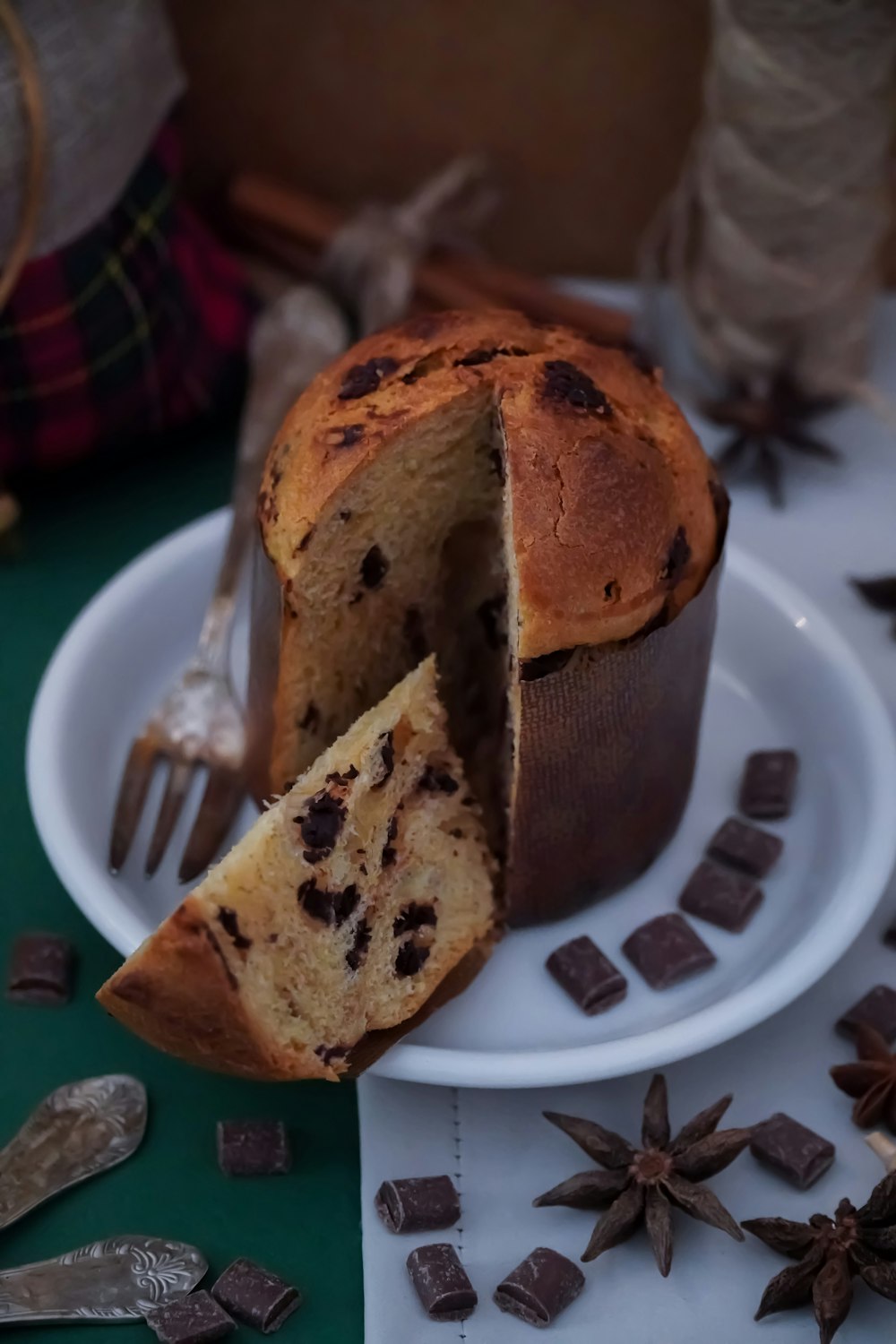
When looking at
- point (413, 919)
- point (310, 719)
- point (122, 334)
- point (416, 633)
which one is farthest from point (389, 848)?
point (122, 334)

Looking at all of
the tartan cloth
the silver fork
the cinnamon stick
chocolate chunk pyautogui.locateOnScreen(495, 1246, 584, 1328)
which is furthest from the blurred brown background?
chocolate chunk pyautogui.locateOnScreen(495, 1246, 584, 1328)

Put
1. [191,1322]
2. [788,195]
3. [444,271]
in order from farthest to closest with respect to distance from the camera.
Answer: [444,271] < [788,195] < [191,1322]

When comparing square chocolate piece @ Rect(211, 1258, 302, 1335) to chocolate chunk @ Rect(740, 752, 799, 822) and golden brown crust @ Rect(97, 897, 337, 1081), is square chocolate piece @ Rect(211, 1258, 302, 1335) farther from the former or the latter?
chocolate chunk @ Rect(740, 752, 799, 822)

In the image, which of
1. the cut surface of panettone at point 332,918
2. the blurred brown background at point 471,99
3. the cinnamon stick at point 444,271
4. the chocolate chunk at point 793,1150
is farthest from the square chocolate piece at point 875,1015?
the blurred brown background at point 471,99

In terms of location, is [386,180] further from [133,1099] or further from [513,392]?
[133,1099]

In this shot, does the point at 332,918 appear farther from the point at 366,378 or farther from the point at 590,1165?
the point at 366,378
